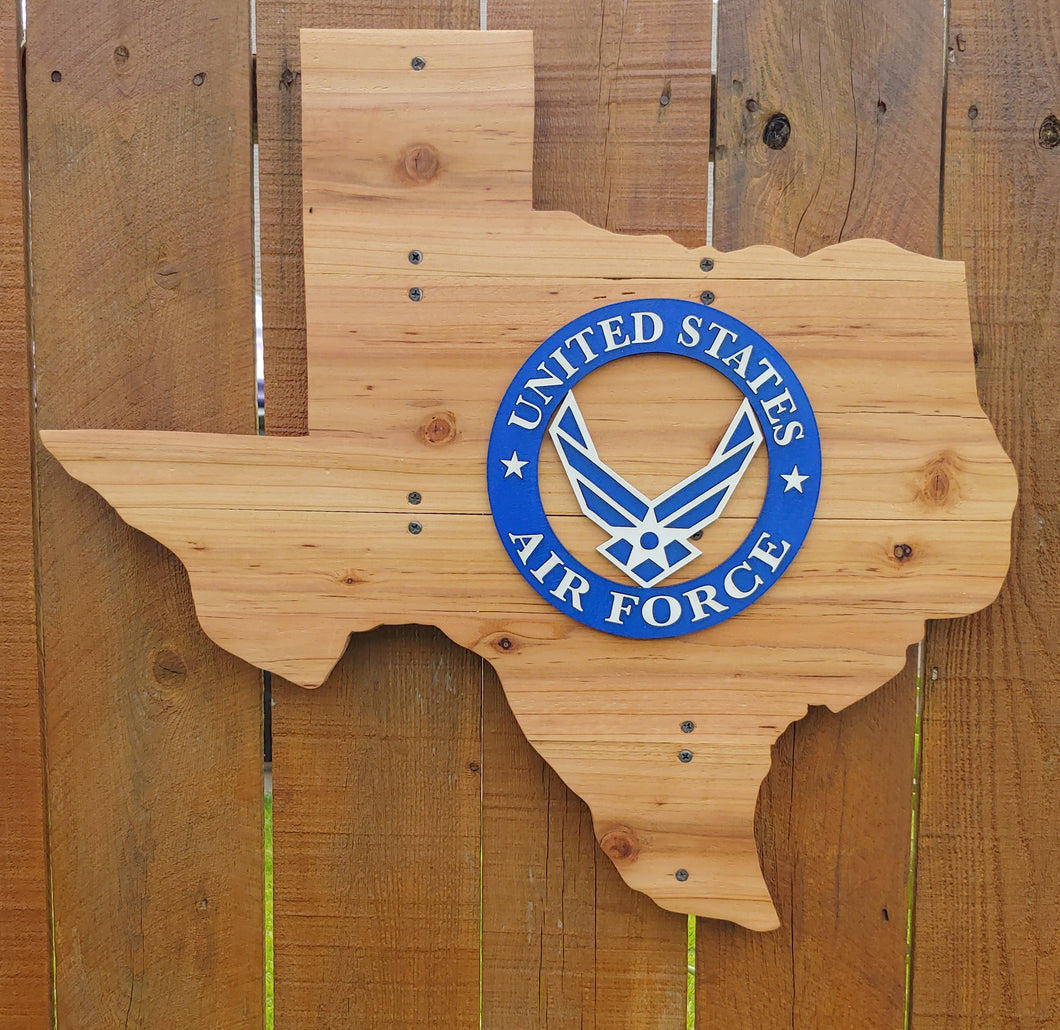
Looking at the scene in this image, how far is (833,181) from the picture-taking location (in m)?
1.45

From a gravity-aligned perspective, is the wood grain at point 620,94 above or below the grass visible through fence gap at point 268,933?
above

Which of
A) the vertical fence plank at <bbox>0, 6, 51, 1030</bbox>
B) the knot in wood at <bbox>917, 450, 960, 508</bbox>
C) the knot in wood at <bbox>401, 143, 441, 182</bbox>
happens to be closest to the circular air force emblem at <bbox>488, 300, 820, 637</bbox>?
the knot in wood at <bbox>917, 450, 960, 508</bbox>

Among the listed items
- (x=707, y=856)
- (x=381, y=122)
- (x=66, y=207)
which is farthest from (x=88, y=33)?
(x=707, y=856)

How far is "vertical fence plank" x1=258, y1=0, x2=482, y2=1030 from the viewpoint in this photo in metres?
1.48

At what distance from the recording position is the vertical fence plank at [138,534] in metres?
1.46

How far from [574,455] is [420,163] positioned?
49 centimetres

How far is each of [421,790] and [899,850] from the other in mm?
789

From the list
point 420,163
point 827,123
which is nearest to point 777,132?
point 827,123

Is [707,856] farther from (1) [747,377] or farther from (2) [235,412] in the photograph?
(2) [235,412]

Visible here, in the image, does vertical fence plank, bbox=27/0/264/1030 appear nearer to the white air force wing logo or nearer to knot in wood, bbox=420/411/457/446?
knot in wood, bbox=420/411/457/446

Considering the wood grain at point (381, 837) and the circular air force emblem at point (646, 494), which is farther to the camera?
the wood grain at point (381, 837)

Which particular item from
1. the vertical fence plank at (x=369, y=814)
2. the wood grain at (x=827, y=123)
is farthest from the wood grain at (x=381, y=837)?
the wood grain at (x=827, y=123)

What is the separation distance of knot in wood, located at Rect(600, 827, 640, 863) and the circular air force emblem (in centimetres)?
31

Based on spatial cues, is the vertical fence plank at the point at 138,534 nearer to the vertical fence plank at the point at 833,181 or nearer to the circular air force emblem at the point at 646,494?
the circular air force emblem at the point at 646,494
